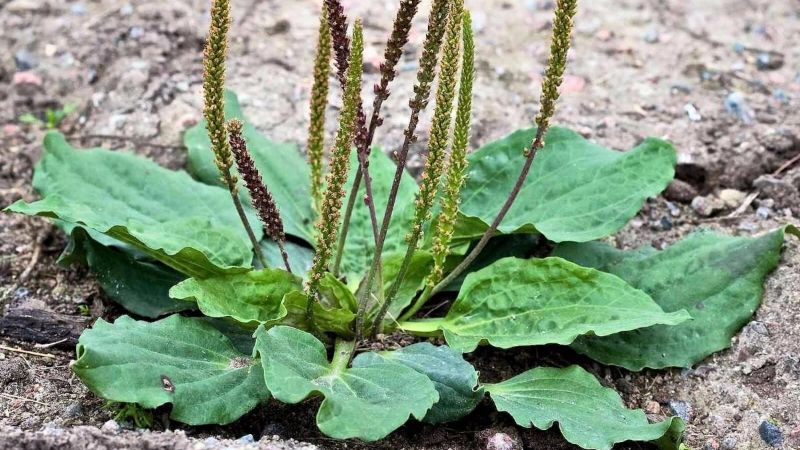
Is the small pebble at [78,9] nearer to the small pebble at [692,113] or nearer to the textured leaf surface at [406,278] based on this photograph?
the textured leaf surface at [406,278]

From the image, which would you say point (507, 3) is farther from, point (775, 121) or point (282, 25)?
point (775, 121)

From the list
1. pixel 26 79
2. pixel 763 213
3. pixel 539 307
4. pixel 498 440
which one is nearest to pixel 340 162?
pixel 539 307

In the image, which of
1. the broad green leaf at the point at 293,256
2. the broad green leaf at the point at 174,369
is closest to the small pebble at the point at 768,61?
the broad green leaf at the point at 293,256

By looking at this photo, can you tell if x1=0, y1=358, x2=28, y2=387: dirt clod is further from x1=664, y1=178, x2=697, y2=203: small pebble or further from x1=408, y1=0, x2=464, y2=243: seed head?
x1=664, y1=178, x2=697, y2=203: small pebble

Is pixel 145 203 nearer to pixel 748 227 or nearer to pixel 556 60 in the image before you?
pixel 556 60

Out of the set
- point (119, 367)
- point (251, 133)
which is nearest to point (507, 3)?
point (251, 133)

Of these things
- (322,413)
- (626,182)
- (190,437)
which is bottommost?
(190,437)
